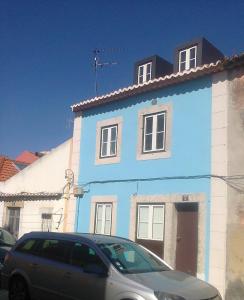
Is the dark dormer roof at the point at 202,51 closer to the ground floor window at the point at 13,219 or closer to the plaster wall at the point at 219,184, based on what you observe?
the plaster wall at the point at 219,184

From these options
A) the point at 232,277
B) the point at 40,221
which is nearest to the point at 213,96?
the point at 232,277

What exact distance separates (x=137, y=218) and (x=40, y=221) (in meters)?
5.34

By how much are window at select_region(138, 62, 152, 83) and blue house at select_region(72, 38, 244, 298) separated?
6.27ft

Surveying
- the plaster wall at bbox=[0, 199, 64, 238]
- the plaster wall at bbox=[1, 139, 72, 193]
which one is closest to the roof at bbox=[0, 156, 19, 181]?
the plaster wall at bbox=[1, 139, 72, 193]

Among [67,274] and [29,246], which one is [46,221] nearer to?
[29,246]

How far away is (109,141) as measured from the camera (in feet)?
48.2

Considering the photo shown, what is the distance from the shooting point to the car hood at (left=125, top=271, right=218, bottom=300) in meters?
6.58

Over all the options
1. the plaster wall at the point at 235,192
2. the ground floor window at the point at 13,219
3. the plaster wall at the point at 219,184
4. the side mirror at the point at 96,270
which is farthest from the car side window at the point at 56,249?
the ground floor window at the point at 13,219

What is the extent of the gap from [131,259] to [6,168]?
49.9ft

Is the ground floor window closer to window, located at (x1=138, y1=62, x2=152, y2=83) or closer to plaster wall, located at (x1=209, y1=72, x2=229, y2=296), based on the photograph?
window, located at (x1=138, y1=62, x2=152, y2=83)

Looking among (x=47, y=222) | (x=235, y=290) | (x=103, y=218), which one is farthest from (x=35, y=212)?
(x=235, y=290)

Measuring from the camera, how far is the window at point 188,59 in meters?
16.0

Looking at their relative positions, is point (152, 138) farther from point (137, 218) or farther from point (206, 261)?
point (206, 261)

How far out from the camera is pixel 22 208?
1817cm
